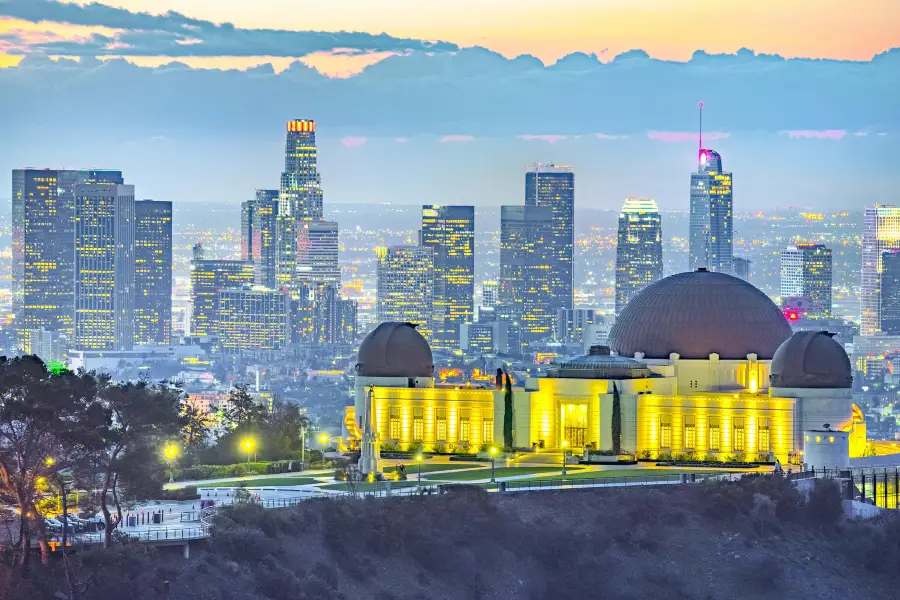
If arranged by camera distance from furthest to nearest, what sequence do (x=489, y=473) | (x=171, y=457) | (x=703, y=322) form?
(x=703, y=322), (x=489, y=473), (x=171, y=457)

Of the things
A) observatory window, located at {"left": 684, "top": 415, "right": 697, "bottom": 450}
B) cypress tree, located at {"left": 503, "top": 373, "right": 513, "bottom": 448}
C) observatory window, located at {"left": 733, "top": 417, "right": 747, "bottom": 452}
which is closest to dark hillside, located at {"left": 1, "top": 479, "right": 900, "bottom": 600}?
observatory window, located at {"left": 733, "top": 417, "right": 747, "bottom": 452}

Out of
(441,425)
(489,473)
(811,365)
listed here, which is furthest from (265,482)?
(811,365)

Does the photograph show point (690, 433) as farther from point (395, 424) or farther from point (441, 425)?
point (395, 424)

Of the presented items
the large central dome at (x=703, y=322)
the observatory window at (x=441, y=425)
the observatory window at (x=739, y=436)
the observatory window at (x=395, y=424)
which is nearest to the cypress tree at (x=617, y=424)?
the observatory window at (x=739, y=436)

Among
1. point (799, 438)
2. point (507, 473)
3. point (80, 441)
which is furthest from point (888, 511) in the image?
point (80, 441)

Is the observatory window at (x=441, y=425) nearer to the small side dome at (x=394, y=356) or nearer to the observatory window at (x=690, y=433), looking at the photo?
the small side dome at (x=394, y=356)

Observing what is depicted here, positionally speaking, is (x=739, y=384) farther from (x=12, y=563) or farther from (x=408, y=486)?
(x=12, y=563)

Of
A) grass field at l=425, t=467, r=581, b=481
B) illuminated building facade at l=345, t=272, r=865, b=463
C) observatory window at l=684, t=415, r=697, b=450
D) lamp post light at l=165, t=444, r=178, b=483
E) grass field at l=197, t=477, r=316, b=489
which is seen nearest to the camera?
lamp post light at l=165, t=444, r=178, b=483

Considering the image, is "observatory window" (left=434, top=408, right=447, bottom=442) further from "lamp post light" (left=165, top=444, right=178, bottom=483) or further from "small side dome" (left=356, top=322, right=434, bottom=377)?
"lamp post light" (left=165, top=444, right=178, bottom=483)
